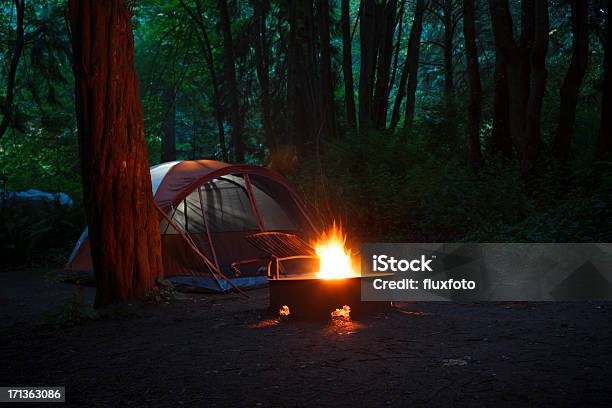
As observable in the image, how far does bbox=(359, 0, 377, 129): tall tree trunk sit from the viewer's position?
16.5 metres

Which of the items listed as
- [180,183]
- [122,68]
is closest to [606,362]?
[122,68]

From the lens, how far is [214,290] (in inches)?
355

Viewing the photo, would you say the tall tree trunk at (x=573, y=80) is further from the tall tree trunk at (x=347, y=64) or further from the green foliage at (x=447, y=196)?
the tall tree trunk at (x=347, y=64)

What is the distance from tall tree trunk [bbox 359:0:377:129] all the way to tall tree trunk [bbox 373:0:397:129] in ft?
2.09

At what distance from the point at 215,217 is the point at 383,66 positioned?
8.94m

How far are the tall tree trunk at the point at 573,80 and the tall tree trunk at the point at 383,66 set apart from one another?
5600mm

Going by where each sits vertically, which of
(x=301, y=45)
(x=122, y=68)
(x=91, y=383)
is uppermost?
(x=301, y=45)

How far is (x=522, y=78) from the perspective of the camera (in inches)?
507

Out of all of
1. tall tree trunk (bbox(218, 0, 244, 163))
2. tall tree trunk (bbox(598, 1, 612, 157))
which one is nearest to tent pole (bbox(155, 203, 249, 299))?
tall tree trunk (bbox(598, 1, 612, 157))

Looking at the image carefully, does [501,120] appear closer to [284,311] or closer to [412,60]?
[412,60]

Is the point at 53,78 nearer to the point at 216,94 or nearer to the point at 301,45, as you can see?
the point at 216,94

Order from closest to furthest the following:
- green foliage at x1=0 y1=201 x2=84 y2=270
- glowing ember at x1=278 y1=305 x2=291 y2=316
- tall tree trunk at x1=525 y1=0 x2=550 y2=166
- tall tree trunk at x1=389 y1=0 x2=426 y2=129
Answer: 1. glowing ember at x1=278 y1=305 x2=291 y2=316
2. tall tree trunk at x1=525 y1=0 x2=550 y2=166
3. green foliage at x1=0 y1=201 x2=84 y2=270
4. tall tree trunk at x1=389 y1=0 x2=426 y2=129

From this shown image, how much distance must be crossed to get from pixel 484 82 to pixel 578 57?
9962 mm

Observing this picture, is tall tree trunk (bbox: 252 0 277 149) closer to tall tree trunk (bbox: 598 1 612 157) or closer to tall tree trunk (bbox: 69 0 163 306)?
tall tree trunk (bbox: 598 1 612 157)
